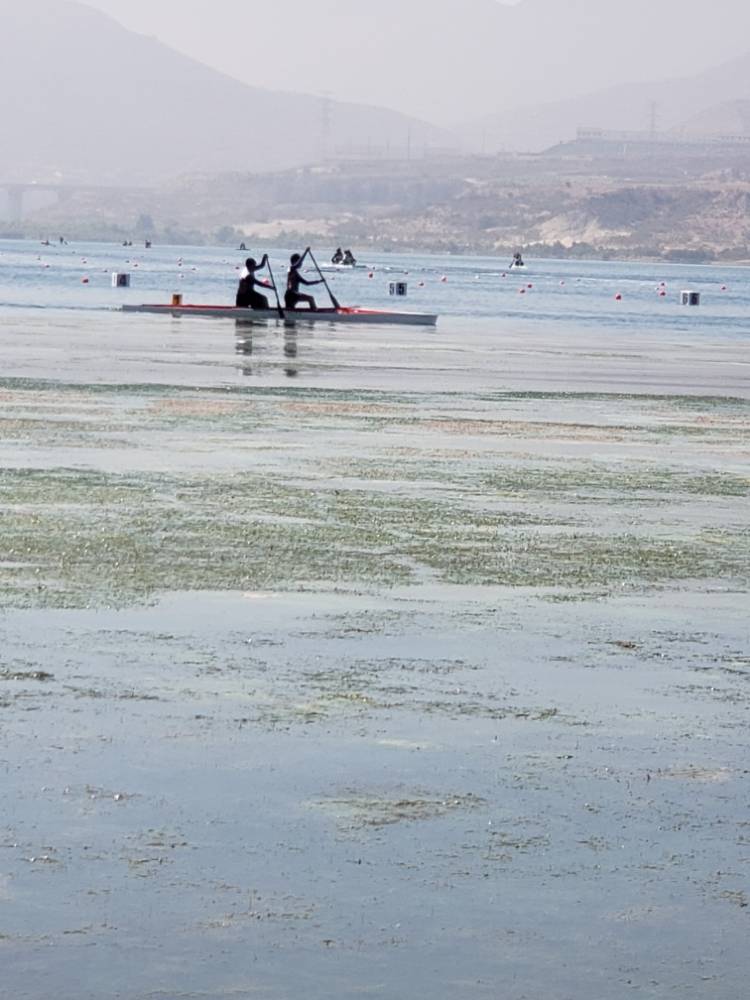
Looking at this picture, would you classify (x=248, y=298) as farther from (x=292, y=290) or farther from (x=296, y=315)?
(x=296, y=315)

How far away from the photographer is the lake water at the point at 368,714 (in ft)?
21.8

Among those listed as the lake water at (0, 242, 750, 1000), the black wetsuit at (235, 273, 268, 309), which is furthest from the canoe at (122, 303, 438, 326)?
the lake water at (0, 242, 750, 1000)

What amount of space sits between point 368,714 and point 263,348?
1281 inches

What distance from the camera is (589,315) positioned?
8362cm

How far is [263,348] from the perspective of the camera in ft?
138

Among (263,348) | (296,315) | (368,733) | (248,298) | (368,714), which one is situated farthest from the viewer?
(248,298)

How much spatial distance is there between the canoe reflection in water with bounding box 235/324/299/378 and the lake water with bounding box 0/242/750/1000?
10.4 m

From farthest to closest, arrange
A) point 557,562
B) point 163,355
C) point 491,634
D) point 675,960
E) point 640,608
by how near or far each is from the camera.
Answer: point 163,355, point 557,562, point 640,608, point 491,634, point 675,960

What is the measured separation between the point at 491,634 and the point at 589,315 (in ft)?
237

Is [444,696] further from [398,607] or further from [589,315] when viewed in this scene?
[589,315]

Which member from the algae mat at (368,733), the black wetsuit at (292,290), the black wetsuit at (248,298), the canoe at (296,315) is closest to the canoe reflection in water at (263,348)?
the black wetsuit at (292,290)

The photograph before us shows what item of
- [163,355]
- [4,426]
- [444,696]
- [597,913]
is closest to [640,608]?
[444,696]

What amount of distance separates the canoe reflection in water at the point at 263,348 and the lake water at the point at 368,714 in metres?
10.4

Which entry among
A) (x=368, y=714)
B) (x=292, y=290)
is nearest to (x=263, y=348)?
(x=292, y=290)
